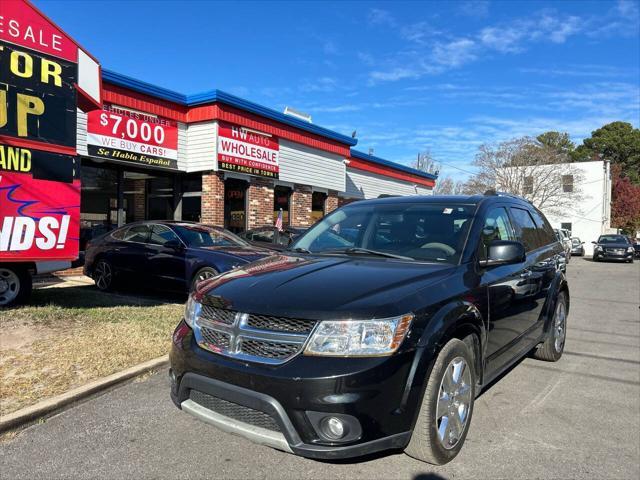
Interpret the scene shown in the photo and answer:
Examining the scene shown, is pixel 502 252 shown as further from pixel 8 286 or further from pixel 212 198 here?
pixel 212 198

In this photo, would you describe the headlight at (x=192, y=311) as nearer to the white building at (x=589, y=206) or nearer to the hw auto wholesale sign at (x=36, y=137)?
the hw auto wholesale sign at (x=36, y=137)

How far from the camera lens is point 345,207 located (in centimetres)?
458

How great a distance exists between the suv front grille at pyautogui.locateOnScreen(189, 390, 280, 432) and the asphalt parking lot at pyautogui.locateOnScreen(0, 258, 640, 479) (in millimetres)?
444

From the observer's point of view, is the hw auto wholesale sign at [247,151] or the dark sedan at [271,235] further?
the hw auto wholesale sign at [247,151]

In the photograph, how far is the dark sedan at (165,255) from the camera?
7.84 m

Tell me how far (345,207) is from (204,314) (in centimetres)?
204

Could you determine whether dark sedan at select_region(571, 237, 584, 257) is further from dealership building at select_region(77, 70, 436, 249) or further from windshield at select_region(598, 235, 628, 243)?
dealership building at select_region(77, 70, 436, 249)

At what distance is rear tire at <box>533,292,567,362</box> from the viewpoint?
5074 mm

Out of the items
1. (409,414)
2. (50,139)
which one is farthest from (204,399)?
(50,139)

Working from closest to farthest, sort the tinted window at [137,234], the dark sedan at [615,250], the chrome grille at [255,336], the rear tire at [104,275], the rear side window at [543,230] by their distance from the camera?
1. the chrome grille at [255,336]
2. the rear side window at [543,230]
3. the tinted window at [137,234]
4. the rear tire at [104,275]
5. the dark sedan at [615,250]

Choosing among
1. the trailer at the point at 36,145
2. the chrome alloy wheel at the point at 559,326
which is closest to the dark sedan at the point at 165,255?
the trailer at the point at 36,145

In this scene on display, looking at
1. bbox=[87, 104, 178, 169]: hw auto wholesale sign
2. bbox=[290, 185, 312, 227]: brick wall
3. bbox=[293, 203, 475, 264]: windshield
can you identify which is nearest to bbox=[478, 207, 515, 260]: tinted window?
bbox=[293, 203, 475, 264]: windshield

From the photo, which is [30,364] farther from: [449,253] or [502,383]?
[502,383]

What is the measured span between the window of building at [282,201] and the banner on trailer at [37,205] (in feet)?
31.7
